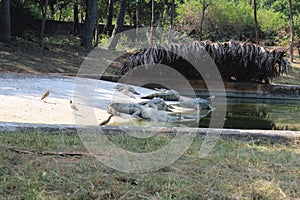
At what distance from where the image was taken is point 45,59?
1170 cm

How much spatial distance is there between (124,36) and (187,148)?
1466cm

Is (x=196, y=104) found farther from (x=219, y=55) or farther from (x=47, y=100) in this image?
(x=219, y=55)

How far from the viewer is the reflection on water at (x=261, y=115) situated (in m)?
6.12

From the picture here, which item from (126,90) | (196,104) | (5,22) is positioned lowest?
(196,104)

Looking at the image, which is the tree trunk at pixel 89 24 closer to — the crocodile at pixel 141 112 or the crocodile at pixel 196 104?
the crocodile at pixel 196 104

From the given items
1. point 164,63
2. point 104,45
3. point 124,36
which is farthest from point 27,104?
point 124,36

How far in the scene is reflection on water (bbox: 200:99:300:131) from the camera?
612 centimetres

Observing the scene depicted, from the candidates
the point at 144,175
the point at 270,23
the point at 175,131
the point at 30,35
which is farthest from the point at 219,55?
the point at 270,23

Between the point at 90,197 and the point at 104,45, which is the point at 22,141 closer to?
the point at 90,197

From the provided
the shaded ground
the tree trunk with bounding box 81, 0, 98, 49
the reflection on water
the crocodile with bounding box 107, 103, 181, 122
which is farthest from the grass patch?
the tree trunk with bounding box 81, 0, 98, 49

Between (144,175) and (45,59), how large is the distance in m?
9.77

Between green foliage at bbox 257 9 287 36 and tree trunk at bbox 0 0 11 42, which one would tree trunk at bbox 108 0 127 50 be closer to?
tree trunk at bbox 0 0 11 42

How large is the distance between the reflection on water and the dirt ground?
3.86 meters

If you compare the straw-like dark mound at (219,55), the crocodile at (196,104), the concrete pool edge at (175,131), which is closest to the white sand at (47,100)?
the crocodile at (196,104)
